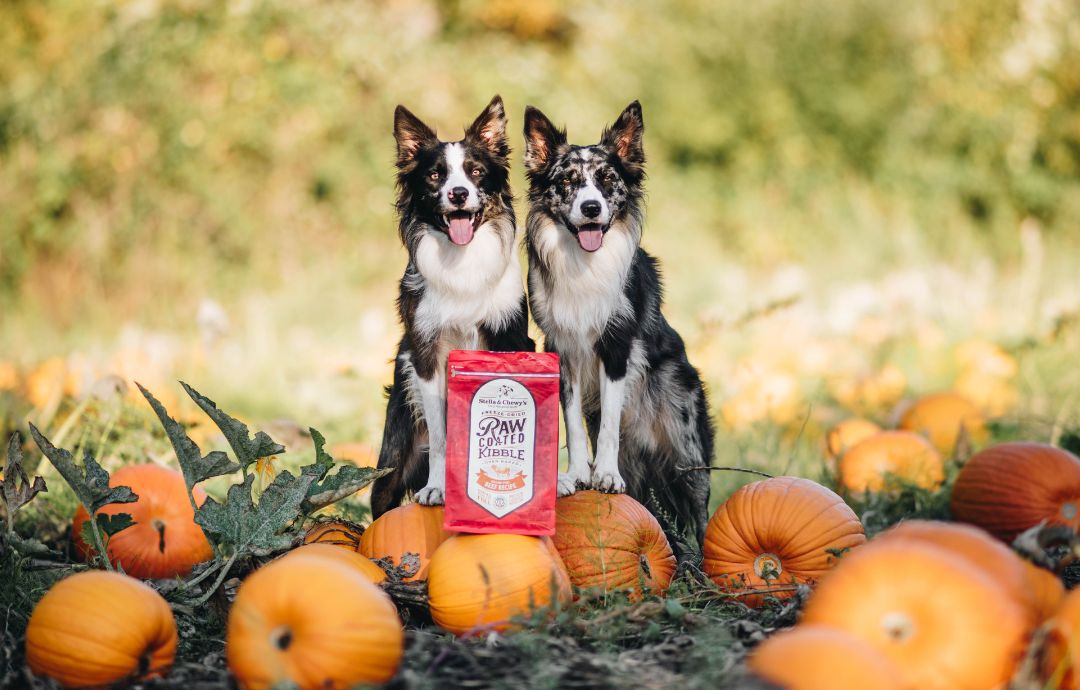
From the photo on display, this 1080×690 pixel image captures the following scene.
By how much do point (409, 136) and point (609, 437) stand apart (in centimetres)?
122

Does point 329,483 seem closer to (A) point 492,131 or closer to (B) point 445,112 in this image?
(A) point 492,131

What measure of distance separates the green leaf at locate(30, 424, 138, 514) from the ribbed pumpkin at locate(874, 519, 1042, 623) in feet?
6.57

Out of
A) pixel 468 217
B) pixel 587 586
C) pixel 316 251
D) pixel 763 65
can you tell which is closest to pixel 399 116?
pixel 468 217

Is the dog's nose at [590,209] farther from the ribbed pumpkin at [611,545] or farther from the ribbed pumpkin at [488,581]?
the ribbed pumpkin at [488,581]

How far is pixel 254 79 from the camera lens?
10234 millimetres

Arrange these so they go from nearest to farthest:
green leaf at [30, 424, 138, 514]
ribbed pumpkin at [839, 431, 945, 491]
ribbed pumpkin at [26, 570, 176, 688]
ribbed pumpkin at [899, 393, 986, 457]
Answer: ribbed pumpkin at [26, 570, 176, 688] < green leaf at [30, 424, 138, 514] < ribbed pumpkin at [839, 431, 945, 491] < ribbed pumpkin at [899, 393, 986, 457]

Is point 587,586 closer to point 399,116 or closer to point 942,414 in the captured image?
point 399,116

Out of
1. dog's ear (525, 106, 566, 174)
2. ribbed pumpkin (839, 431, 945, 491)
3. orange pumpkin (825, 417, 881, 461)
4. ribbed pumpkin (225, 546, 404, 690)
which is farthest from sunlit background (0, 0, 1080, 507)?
ribbed pumpkin (225, 546, 404, 690)

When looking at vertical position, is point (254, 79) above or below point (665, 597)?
above

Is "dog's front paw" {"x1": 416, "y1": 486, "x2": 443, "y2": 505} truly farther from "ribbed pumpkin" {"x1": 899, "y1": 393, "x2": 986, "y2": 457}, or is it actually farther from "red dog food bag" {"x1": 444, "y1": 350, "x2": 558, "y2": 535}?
"ribbed pumpkin" {"x1": 899, "y1": 393, "x2": 986, "y2": 457}

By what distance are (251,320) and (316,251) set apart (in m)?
2.21

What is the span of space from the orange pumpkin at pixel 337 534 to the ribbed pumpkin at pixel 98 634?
761 millimetres

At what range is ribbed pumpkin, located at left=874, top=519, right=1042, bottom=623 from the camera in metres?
2.18

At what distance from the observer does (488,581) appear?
259 centimetres
